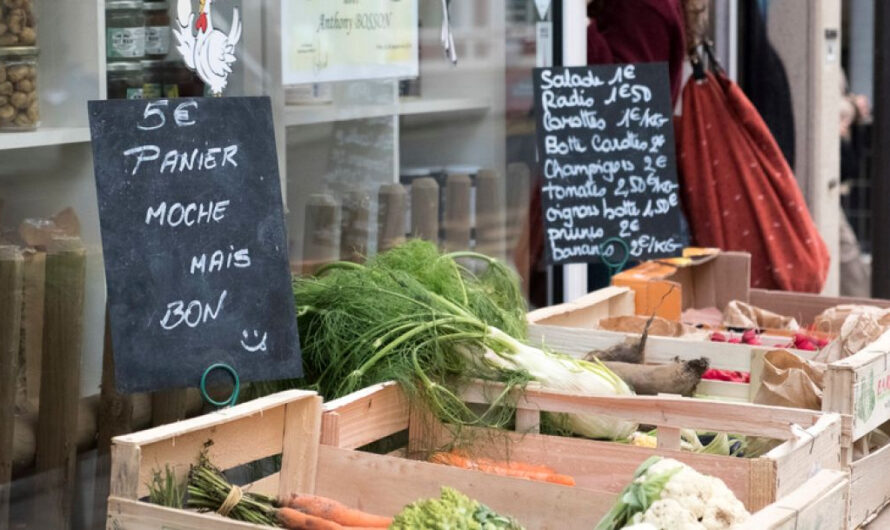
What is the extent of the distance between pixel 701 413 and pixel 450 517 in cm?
67

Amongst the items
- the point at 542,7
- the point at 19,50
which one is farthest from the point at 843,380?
the point at 542,7

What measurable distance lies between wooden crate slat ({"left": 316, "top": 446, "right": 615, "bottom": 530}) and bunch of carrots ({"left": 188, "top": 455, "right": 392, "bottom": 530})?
186 millimetres

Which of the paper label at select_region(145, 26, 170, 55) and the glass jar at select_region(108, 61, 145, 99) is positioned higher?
the paper label at select_region(145, 26, 170, 55)

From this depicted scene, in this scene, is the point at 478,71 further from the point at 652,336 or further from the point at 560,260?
the point at 652,336

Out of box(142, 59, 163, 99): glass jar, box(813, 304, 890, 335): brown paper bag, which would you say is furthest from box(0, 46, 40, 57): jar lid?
box(813, 304, 890, 335): brown paper bag

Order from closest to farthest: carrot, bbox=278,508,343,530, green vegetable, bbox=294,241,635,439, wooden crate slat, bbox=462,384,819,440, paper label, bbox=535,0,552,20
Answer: carrot, bbox=278,508,343,530, wooden crate slat, bbox=462,384,819,440, green vegetable, bbox=294,241,635,439, paper label, bbox=535,0,552,20

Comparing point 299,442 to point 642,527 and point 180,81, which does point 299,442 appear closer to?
point 642,527

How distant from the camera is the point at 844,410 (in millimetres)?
3006

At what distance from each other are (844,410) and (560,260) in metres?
1.61

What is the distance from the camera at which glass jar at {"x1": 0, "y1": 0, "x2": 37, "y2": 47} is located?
3.05m

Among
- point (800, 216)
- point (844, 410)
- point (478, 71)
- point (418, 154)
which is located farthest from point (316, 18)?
point (800, 216)

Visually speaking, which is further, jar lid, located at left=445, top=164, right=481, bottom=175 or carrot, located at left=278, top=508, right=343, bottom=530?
jar lid, located at left=445, top=164, right=481, bottom=175

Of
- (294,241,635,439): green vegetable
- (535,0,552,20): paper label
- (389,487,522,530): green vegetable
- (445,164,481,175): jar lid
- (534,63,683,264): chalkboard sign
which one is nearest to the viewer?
(389,487,522,530): green vegetable

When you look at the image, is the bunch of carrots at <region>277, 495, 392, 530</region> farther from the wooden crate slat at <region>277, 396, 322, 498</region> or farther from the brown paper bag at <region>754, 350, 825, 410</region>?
the brown paper bag at <region>754, 350, 825, 410</region>
